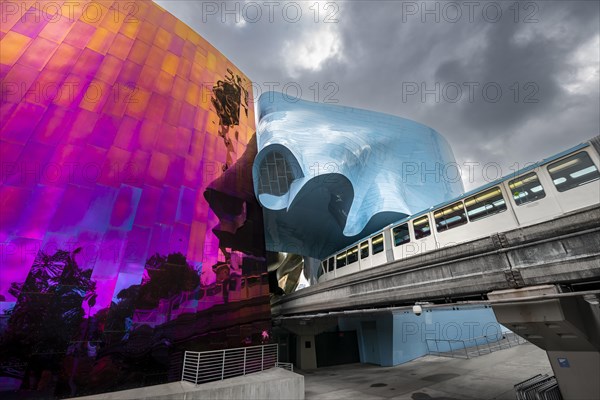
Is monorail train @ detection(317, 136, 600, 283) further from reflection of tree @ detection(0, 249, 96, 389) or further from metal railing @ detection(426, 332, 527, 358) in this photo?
metal railing @ detection(426, 332, 527, 358)

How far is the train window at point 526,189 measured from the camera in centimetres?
813

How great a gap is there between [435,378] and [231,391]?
483 inches

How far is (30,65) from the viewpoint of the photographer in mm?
14422

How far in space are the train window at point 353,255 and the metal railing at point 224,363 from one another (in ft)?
24.4

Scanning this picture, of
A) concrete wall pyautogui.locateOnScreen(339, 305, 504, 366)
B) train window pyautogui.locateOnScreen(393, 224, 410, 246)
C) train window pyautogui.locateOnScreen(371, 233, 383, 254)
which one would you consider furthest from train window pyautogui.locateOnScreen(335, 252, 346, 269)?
concrete wall pyautogui.locateOnScreen(339, 305, 504, 366)

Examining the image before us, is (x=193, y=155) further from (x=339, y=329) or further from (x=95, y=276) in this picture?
(x=339, y=329)

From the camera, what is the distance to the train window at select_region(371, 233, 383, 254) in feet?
47.6

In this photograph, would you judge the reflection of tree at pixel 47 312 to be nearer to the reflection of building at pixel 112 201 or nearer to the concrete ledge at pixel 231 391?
the reflection of building at pixel 112 201

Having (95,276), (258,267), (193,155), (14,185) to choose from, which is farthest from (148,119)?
(258,267)

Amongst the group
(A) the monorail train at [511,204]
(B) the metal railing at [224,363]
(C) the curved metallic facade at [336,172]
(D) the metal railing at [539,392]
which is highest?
(C) the curved metallic facade at [336,172]

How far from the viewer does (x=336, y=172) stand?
21.1 m

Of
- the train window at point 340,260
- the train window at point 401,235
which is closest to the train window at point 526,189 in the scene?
the train window at point 401,235

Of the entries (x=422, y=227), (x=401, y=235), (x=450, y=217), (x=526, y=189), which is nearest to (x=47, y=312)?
(x=401, y=235)

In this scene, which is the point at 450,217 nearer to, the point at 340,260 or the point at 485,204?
the point at 485,204
